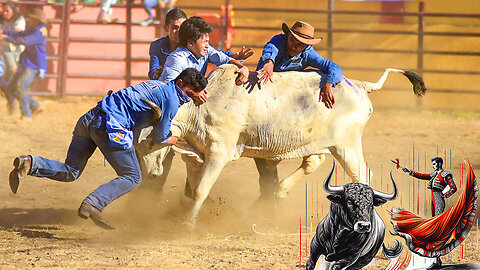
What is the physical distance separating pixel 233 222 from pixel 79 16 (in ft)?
30.5

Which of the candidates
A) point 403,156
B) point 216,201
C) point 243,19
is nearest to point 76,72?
point 243,19

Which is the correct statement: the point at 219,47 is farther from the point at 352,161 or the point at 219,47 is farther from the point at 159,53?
the point at 352,161

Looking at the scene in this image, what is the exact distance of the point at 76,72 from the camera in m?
13.7

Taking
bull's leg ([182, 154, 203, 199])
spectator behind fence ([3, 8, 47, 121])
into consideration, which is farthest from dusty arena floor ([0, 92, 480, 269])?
spectator behind fence ([3, 8, 47, 121])

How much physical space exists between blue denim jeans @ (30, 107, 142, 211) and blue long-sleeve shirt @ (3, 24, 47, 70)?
7.03 meters

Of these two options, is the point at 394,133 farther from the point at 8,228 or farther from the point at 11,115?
the point at 8,228

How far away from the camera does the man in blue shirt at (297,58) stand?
5613 millimetres

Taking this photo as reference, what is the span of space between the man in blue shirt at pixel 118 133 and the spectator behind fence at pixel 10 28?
293 inches

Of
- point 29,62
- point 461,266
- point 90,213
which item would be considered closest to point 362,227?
point 461,266

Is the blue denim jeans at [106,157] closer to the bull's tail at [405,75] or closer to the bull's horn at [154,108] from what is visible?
the bull's horn at [154,108]

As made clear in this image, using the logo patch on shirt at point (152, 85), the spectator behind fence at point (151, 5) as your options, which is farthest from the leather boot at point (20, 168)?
the spectator behind fence at point (151, 5)

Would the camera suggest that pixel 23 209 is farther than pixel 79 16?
No

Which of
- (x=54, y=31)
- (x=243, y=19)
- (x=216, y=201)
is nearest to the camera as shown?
(x=216, y=201)

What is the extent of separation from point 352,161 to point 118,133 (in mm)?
2115
